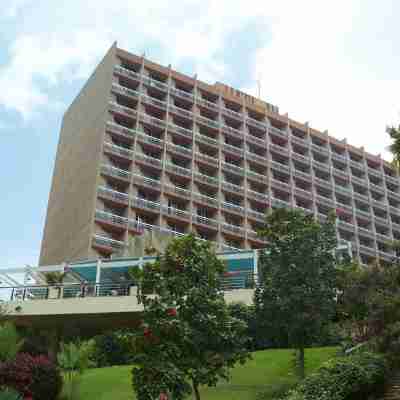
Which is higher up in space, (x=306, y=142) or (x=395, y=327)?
(x=306, y=142)

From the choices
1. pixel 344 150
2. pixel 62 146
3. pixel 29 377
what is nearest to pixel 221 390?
pixel 29 377

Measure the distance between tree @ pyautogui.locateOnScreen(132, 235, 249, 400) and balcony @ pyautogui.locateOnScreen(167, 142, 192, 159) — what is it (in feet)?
147

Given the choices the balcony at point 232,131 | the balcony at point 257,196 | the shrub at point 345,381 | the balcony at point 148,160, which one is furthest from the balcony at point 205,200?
the shrub at point 345,381

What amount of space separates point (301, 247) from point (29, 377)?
31.0ft

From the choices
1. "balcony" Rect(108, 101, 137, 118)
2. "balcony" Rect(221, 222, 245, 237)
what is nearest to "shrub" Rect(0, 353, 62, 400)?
"balcony" Rect(221, 222, 245, 237)

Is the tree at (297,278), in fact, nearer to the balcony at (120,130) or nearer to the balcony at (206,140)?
the balcony at (120,130)

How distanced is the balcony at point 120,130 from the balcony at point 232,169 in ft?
33.9

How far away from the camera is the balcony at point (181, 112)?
65.2 meters

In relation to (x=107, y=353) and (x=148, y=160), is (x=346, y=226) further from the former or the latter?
(x=107, y=353)

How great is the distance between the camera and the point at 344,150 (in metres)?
78.9

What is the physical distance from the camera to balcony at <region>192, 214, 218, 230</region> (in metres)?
59.5

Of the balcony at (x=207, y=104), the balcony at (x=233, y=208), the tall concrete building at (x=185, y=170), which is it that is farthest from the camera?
the balcony at (x=207, y=104)

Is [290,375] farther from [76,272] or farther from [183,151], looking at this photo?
[183,151]

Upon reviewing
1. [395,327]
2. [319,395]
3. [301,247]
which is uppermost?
[301,247]
